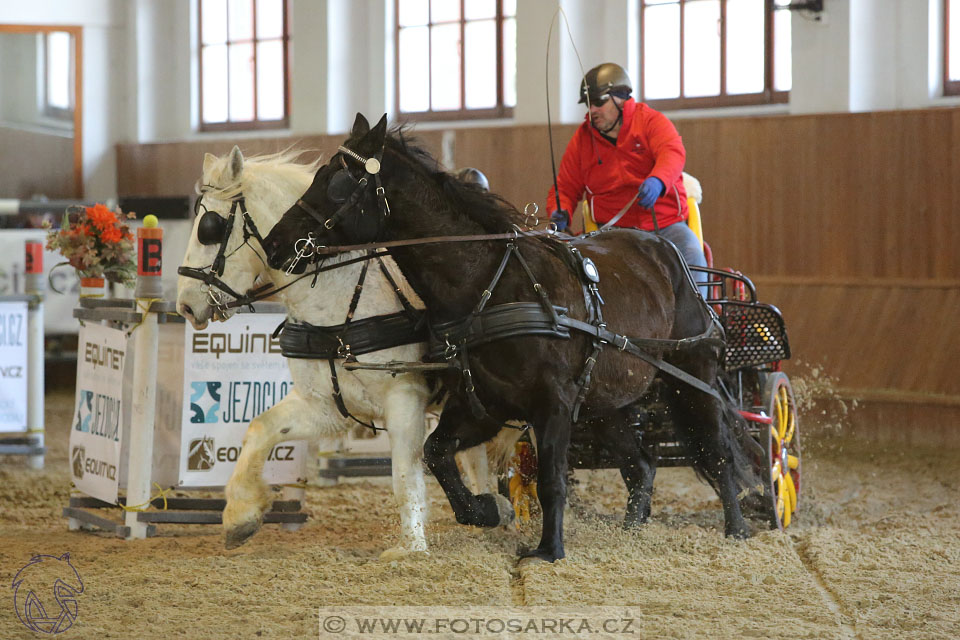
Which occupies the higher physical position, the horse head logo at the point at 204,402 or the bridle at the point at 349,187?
the bridle at the point at 349,187

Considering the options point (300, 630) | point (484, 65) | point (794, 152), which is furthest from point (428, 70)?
point (300, 630)

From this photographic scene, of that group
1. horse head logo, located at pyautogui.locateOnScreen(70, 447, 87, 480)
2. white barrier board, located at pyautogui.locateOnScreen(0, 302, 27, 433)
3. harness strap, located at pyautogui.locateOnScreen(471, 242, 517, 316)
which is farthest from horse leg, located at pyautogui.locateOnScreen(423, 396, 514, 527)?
white barrier board, located at pyautogui.locateOnScreen(0, 302, 27, 433)

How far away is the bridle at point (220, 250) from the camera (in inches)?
170

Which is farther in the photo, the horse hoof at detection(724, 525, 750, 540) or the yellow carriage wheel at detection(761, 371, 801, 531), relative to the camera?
the yellow carriage wheel at detection(761, 371, 801, 531)

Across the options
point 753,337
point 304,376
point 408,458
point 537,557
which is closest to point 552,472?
point 537,557

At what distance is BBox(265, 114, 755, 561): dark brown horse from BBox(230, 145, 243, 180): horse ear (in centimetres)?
45

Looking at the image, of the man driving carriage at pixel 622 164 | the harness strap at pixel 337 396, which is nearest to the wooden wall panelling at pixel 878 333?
the man driving carriage at pixel 622 164

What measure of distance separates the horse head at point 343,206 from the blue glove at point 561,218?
4.09 feet

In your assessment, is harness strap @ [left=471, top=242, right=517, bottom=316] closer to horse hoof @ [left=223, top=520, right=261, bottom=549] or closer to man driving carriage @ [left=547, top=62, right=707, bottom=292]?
man driving carriage @ [left=547, top=62, right=707, bottom=292]

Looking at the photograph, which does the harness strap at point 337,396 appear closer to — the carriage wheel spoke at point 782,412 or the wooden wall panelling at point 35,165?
the carriage wheel spoke at point 782,412

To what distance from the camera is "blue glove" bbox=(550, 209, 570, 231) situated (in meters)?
5.11

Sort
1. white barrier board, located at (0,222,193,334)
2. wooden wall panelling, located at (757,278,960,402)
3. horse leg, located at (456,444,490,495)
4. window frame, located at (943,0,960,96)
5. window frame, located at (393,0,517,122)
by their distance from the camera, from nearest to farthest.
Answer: horse leg, located at (456,444,490,495) < wooden wall panelling, located at (757,278,960,402) < window frame, located at (943,0,960,96) < white barrier board, located at (0,222,193,334) < window frame, located at (393,0,517,122)

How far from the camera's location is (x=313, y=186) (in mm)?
4125

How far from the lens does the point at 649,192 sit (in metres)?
4.77
